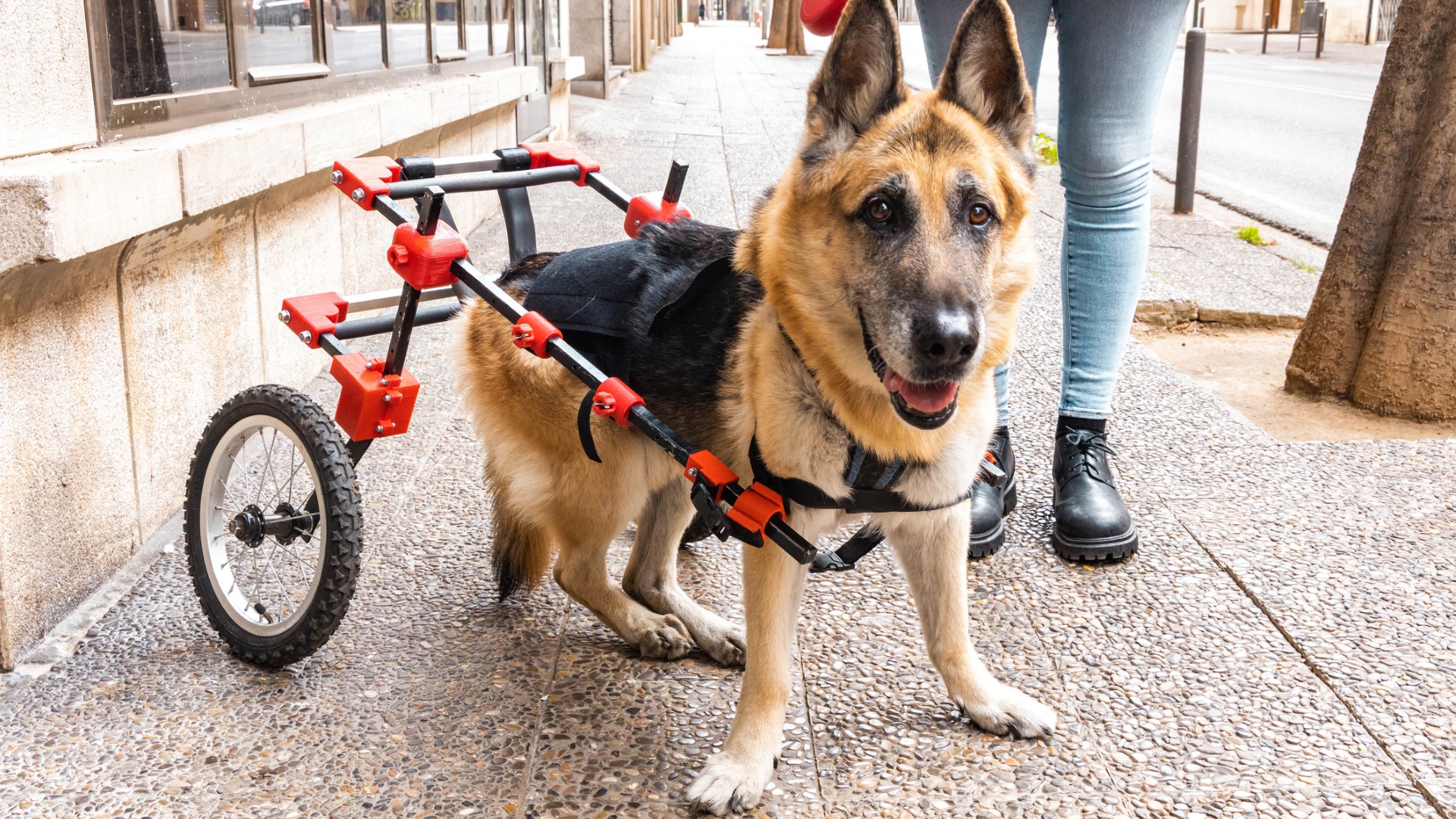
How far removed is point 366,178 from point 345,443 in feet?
2.13

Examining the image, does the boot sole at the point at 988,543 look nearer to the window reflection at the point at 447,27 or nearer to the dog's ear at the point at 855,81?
the dog's ear at the point at 855,81

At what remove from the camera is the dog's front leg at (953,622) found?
2.48m

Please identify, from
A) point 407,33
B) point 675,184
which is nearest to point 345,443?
point 675,184

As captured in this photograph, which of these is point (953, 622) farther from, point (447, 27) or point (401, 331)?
point (447, 27)

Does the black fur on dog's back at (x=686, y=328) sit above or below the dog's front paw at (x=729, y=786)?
above

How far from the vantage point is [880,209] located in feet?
7.30

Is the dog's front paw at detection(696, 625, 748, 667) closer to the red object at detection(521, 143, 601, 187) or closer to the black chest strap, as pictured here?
the black chest strap

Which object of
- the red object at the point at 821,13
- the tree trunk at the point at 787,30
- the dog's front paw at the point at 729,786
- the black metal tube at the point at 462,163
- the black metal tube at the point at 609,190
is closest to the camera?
the dog's front paw at the point at 729,786

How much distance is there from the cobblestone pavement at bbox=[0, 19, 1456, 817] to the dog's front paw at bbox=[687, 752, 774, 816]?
0.06 m

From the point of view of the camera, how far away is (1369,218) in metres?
4.46

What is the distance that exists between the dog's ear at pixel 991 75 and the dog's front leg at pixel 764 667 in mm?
1023

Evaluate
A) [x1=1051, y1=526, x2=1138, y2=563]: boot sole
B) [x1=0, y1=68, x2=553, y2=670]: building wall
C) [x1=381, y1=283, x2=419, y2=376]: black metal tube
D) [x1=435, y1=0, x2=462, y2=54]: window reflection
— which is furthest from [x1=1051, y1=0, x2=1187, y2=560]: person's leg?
[x1=435, y1=0, x2=462, y2=54]: window reflection

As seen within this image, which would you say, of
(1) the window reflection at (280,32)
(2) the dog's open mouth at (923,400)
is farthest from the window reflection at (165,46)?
(2) the dog's open mouth at (923,400)

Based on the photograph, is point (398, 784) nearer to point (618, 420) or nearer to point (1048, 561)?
point (618, 420)
